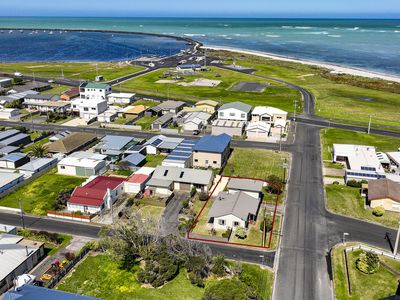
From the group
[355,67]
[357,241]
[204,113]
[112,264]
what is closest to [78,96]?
[204,113]

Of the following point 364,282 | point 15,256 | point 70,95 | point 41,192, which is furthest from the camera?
point 70,95

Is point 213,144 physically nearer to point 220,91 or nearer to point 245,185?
point 245,185

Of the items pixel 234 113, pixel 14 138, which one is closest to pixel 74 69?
pixel 14 138

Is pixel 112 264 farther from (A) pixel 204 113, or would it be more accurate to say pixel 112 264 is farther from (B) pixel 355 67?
(B) pixel 355 67

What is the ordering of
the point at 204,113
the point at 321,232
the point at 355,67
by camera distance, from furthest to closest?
1. the point at 355,67
2. the point at 204,113
3. the point at 321,232

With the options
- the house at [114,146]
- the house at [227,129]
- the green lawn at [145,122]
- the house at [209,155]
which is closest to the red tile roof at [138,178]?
the house at [209,155]

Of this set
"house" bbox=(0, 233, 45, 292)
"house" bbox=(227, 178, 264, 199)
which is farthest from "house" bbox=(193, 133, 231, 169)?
"house" bbox=(0, 233, 45, 292)
